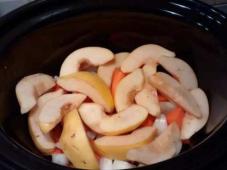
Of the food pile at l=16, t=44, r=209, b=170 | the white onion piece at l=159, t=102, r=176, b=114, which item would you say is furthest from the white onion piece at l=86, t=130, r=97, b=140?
the white onion piece at l=159, t=102, r=176, b=114

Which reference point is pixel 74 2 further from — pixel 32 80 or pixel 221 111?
pixel 221 111

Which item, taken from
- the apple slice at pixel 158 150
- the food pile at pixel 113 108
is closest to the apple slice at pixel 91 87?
the food pile at pixel 113 108

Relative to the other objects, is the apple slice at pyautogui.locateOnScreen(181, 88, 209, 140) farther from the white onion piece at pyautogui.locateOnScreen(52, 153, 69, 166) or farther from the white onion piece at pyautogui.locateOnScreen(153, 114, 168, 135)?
the white onion piece at pyautogui.locateOnScreen(52, 153, 69, 166)

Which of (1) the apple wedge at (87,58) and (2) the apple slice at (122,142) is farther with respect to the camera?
(1) the apple wedge at (87,58)

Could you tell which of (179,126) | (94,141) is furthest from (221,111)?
(94,141)

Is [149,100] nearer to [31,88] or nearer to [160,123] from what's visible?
[160,123]

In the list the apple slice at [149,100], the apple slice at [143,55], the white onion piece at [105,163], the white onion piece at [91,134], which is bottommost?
the white onion piece at [105,163]

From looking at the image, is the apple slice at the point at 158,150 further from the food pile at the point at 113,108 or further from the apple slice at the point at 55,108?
the apple slice at the point at 55,108
